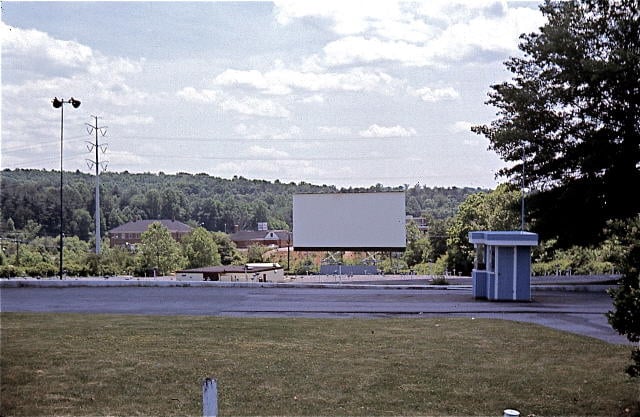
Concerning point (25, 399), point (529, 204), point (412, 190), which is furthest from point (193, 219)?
point (25, 399)

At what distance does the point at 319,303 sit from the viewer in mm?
19078

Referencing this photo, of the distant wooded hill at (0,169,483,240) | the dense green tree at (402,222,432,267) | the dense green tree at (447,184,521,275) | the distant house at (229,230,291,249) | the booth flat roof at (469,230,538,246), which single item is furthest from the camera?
the distant house at (229,230,291,249)

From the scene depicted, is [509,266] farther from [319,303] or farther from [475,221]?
[475,221]

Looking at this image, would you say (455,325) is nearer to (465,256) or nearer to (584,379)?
(584,379)

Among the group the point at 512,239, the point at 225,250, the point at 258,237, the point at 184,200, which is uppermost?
the point at 184,200

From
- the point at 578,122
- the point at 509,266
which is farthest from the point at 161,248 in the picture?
the point at 509,266

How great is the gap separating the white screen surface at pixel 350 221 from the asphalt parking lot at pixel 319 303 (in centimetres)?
2228

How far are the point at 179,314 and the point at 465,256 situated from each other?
3177cm

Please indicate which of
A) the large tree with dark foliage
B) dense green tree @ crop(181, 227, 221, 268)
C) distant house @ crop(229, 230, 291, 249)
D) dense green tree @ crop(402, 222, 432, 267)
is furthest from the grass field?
distant house @ crop(229, 230, 291, 249)

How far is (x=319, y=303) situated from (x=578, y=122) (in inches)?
558

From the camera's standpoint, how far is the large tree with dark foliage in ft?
85.7

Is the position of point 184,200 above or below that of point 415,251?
above

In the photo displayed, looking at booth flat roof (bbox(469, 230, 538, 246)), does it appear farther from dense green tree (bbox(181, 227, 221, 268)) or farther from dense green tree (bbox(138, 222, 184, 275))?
dense green tree (bbox(181, 227, 221, 268))

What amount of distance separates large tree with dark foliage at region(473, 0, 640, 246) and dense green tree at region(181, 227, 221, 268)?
121ft
